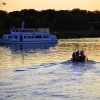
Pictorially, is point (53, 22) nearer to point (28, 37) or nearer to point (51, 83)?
point (28, 37)

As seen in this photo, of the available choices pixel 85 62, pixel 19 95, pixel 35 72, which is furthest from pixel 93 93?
pixel 85 62

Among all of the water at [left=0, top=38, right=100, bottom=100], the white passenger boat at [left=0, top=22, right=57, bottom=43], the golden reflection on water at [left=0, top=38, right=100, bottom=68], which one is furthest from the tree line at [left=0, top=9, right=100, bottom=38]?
the water at [left=0, top=38, right=100, bottom=100]

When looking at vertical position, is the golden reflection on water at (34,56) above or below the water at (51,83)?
below

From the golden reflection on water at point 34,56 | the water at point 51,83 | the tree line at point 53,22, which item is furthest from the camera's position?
the tree line at point 53,22

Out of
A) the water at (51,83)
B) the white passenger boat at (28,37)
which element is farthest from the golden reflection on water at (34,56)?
the white passenger boat at (28,37)

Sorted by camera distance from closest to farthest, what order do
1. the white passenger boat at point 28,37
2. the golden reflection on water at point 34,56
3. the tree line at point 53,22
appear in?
the golden reflection on water at point 34,56
the white passenger boat at point 28,37
the tree line at point 53,22

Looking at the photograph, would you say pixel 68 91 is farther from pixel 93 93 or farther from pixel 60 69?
pixel 60 69

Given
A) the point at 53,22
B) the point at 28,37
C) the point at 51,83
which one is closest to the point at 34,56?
the point at 51,83

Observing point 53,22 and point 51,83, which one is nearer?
point 51,83

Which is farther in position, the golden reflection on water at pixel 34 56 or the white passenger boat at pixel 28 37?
the white passenger boat at pixel 28 37

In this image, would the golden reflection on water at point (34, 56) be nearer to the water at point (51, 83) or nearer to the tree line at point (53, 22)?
the water at point (51, 83)

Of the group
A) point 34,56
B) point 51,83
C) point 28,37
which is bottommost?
point 34,56

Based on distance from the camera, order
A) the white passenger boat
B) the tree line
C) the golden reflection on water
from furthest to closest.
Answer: the tree line, the white passenger boat, the golden reflection on water

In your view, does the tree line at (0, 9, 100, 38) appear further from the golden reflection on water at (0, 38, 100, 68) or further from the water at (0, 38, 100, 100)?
the water at (0, 38, 100, 100)
